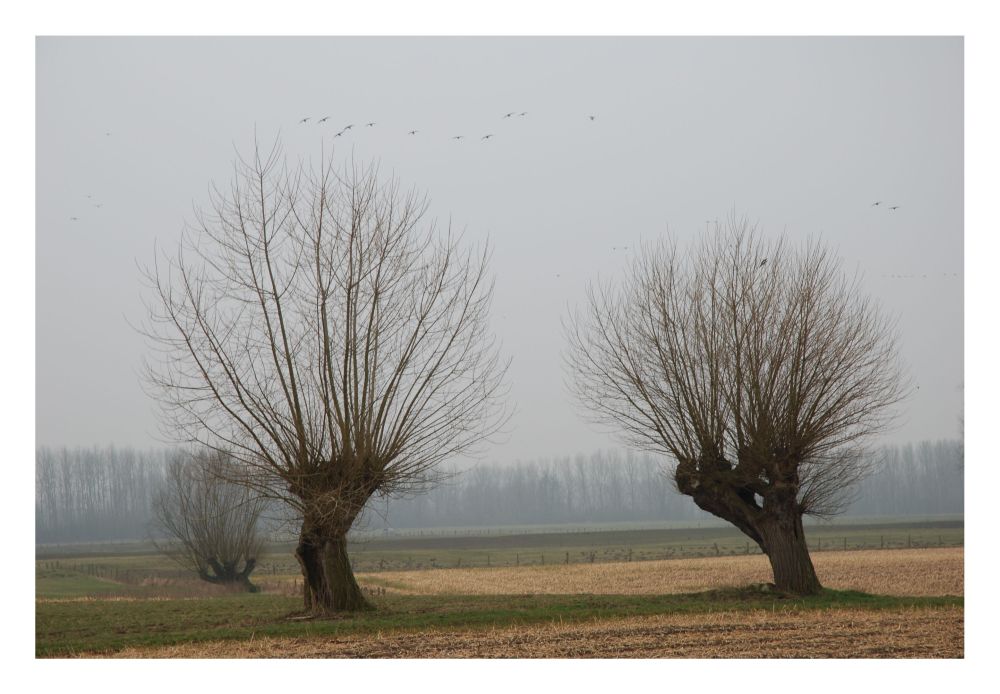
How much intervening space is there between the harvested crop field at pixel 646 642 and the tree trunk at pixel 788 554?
252 cm

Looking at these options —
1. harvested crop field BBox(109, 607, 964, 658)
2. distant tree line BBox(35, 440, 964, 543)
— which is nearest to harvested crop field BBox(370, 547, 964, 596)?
distant tree line BBox(35, 440, 964, 543)

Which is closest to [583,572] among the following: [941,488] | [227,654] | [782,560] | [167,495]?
[941,488]

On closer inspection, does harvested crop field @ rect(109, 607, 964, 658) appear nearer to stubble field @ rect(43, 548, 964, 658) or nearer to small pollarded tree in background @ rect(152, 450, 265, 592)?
stubble field @ rect(43, 548, 964, 658)

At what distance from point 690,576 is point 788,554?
10.1 m

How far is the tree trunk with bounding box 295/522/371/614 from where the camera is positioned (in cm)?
1388

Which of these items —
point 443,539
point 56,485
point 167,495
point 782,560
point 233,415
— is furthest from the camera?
point 443,539

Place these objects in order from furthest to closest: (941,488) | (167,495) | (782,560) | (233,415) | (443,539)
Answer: (443,539), (167,495), (941,488), (782,560), (233,415)

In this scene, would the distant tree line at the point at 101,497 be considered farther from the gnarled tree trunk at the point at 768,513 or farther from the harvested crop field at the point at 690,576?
the gnarled tree trunk at the point at 768,513

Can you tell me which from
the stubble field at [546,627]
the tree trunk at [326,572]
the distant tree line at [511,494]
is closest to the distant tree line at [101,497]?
the distant tree line at [511,494]

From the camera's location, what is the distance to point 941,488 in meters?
25.8

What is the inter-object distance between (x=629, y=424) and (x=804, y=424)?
2.85 m

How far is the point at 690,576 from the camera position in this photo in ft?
85.1

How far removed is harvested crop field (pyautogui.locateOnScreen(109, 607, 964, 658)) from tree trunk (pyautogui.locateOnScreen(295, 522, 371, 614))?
1.43 m

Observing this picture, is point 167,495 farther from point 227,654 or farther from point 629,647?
point 629,647
